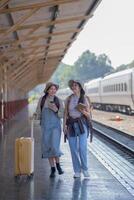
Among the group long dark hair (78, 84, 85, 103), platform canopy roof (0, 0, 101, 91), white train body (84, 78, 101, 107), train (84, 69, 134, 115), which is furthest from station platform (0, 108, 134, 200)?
white train body (84, 78, 101, 107)

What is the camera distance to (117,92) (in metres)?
46.3

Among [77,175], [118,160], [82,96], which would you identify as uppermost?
[82,96]

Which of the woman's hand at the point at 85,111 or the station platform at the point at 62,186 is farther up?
the woman's hand at the point at 85,111

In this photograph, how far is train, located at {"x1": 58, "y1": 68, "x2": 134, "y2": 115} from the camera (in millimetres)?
39688

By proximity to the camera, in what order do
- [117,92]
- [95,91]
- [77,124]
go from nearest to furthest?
[77,124]
[117,92]
[95,91]

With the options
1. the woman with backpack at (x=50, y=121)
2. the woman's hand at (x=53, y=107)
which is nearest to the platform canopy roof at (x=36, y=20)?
the woman with backpack at (x=50, y=121)

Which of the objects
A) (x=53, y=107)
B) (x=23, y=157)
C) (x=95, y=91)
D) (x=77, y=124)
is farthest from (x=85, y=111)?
(x=95, y=91)

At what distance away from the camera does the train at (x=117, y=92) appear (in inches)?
1563

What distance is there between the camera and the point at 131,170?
12.4 metres

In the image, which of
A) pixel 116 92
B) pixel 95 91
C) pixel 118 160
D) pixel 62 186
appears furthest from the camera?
pixel 95 91

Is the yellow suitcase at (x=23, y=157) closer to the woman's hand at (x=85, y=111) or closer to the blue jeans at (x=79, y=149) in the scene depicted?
the blue jeans at (x=79, y=149)

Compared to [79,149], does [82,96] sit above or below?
above

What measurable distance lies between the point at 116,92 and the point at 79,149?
1431 inches

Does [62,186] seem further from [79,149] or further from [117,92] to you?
[117,92]
